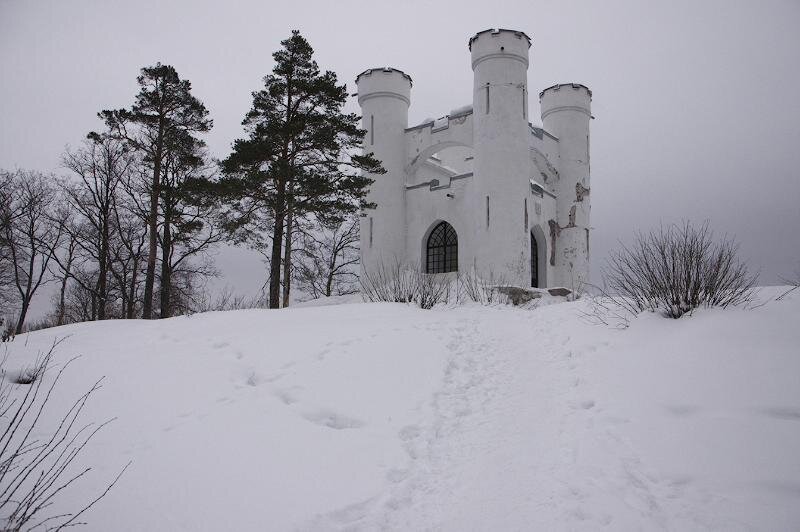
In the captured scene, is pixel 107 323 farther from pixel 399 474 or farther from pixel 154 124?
pixel 154 124

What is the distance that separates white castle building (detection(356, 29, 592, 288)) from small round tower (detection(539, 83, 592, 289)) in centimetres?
5

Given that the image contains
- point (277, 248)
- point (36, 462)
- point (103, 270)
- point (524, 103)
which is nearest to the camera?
point (36, 462)

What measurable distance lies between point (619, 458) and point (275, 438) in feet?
8.72

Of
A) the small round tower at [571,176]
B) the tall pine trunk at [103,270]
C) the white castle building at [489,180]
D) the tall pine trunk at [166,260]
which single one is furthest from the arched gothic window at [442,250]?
the tall pine trunk at [103,270]

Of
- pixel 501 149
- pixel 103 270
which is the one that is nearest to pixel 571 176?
pixel 501 149

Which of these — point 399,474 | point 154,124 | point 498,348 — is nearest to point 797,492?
point 399,474

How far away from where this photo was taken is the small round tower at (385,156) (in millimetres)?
19609

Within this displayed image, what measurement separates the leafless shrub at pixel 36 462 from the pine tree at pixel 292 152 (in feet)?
30.2

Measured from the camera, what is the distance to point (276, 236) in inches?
545

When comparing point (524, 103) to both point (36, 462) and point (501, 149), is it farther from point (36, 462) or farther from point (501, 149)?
point (36, 462)

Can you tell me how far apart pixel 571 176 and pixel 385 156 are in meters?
8.47

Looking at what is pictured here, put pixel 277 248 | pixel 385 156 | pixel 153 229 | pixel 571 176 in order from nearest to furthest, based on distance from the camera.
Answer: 1. pixel 277 248
2. pixel 153 229
3. pixel 385 156
4. pixel 571 176

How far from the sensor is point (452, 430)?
4.26 metres

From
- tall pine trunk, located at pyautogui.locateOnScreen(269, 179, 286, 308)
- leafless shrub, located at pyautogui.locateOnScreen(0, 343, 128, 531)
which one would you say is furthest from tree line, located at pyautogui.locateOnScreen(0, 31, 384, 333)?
leafless shrub, located at pyautogui.locateOnScreen(0, 343, 128, 531)
